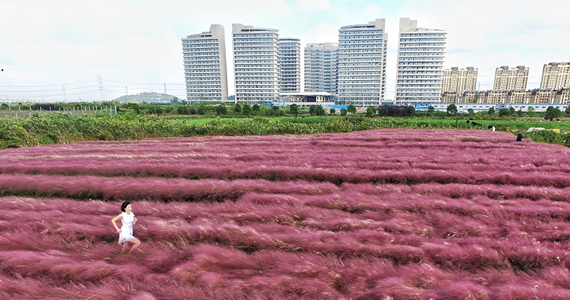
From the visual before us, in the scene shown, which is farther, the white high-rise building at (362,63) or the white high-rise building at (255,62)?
the white high-rise building at (255,62)

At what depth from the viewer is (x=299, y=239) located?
4.04m

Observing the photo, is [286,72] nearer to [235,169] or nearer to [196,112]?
[196,112]

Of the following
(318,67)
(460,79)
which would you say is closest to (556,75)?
(460,79)

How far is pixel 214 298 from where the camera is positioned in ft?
9.56

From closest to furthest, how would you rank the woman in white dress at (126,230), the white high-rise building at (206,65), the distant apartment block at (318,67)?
the woman in white dress at (126,230), the white high-rise building at (206,65), the distant apartment block at (318,67)

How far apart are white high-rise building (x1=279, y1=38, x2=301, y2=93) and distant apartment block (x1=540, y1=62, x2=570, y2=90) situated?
133 metres

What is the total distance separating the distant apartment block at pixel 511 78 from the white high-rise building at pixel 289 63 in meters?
120

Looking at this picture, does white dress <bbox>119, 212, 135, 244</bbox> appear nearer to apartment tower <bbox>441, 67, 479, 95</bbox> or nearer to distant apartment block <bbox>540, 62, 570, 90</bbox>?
apartment tower <bbox>441, 67, 479, 95</bbox>

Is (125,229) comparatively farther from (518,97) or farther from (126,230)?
(518,97)

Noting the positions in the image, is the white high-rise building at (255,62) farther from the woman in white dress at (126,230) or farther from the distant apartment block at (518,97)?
the woman in white dress at (126,230)

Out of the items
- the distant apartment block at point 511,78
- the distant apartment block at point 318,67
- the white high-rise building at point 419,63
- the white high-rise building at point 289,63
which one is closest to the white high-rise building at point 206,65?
the white high-rise building at point 289,63

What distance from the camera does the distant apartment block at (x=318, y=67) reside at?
16025cm

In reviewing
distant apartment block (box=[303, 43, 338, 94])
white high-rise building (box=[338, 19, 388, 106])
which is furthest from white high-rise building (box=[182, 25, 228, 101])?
white high-rise building (box=[338, 19, 388, 106])

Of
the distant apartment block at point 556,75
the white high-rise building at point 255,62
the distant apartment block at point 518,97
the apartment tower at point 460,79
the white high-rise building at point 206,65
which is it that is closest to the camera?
the distant apartment block at point 518,97
